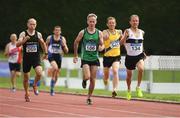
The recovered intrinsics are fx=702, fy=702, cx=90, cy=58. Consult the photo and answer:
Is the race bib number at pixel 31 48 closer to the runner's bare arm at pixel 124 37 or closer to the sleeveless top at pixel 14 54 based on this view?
the runner's bare arm at pixel 124 37

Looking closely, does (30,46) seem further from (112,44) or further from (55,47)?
(55,47)

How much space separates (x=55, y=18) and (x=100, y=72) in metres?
14.1

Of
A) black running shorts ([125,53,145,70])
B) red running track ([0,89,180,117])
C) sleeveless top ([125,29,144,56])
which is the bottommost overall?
red running track ([0,89,180,117])

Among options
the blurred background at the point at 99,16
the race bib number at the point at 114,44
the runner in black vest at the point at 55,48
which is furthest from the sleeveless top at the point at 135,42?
the blurred background at the point at 99,16

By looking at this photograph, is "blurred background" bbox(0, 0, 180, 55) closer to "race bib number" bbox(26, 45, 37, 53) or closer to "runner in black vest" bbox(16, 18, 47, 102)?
"runner in black vest" bbox(16, 18, 47, 102)

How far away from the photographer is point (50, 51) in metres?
22.7

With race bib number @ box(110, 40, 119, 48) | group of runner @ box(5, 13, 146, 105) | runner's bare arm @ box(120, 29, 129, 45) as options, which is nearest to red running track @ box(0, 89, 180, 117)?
group of runner @ box(5, 13, 146, 105)

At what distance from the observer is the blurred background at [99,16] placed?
38.6 meters

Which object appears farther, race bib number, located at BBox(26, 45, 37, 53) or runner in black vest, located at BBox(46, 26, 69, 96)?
runner in black vest, located at BBox(46, 26, 69, 96)

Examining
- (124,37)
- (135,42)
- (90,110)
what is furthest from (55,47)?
(90,110)

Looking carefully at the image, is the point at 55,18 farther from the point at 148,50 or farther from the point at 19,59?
the point at 19,59

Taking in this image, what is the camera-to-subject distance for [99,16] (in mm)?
40625

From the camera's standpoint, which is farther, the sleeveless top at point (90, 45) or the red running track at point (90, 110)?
the sleeveless top at point (90, 45)

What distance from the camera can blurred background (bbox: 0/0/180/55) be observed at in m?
38.6
